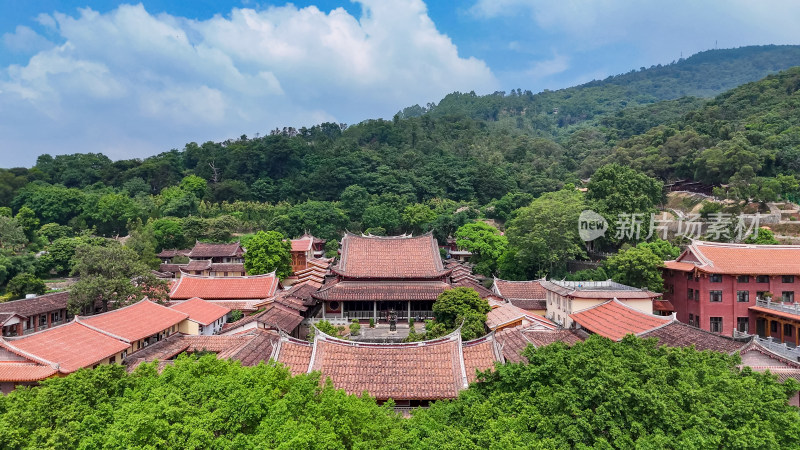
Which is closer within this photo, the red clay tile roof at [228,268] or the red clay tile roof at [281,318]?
the red clay tile roof at [281,318]

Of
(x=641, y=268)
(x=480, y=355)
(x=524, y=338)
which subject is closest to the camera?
(x=480, y=355)

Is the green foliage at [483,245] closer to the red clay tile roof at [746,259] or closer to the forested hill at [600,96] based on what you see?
the red clay tile roof at [746,259]

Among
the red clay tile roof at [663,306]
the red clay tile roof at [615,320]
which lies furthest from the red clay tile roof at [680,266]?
the red clay tile roof at [615,320]

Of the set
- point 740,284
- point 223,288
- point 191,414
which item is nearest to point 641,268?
point 740,284

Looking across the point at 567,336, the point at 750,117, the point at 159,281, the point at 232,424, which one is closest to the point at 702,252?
the point at 567,336

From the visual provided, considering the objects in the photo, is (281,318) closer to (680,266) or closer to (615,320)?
(615,320)

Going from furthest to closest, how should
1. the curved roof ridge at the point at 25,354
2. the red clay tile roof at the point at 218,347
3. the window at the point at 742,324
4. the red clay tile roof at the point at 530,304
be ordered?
1. the red clay tile roof at the point at 530,304
2. the window at the point at 742,324
3. the red clay tile roof at the point at 218,347
4. the curved roof ridge at the point at 25,354
